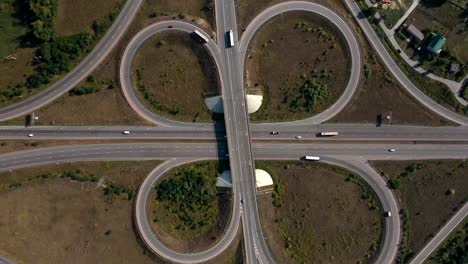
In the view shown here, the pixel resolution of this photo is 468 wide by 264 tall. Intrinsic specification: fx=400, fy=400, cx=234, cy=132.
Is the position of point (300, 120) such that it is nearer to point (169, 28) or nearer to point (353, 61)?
point (353, 61)

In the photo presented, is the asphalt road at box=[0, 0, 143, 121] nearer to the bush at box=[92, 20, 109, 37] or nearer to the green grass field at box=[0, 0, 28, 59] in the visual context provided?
the bush at box=[92, 20, 109, 37]

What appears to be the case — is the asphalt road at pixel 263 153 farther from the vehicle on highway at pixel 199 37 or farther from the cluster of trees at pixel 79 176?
the vehicle on highway at pixel 199 37

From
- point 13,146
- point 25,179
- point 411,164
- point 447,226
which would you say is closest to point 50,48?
point 13,146

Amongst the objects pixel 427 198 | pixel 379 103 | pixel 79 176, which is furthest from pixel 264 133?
pixel 79 176

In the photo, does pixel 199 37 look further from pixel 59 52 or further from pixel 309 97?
pixel 59 52

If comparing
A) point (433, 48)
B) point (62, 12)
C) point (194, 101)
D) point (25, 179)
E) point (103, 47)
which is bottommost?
point (25, 179)

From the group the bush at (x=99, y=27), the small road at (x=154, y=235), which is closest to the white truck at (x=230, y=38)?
the bush at (x=99, y=27)
